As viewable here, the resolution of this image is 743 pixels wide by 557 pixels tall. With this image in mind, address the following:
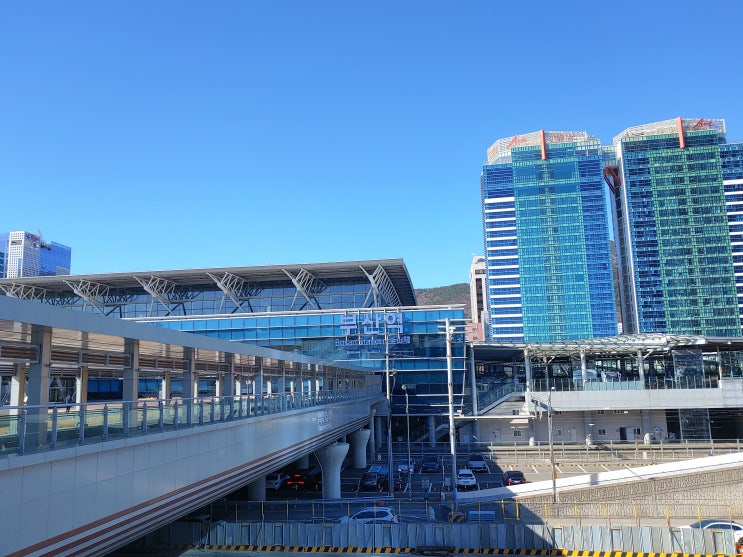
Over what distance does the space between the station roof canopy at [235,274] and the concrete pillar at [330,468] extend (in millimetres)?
26787

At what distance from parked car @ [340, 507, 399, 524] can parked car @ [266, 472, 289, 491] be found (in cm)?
1073

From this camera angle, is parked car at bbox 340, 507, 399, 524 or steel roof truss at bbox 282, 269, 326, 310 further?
steel roof truss at bbox 282, 269, 326, 310

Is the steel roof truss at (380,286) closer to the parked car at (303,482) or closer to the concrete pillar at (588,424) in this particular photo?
the concrete pillar at (588,424)

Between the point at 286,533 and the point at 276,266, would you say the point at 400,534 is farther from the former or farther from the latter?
the point at 276,266

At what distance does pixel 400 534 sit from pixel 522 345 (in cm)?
3258

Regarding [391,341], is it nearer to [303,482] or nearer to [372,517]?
[303,482]

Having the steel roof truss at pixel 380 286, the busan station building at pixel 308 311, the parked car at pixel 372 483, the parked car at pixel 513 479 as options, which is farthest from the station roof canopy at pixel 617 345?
the parked car at pixel 372 483

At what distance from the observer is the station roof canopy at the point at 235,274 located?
56.9 metres

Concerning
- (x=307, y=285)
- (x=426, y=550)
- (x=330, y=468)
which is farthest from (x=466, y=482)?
(x=307, y=285)

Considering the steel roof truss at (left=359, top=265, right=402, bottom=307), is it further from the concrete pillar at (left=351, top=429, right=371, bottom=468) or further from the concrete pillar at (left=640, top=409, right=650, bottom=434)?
the concrete pillar at (left=640, top=409, right=650, bottom=434)

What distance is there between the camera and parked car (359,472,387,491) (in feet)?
112

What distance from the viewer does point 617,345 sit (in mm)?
50125

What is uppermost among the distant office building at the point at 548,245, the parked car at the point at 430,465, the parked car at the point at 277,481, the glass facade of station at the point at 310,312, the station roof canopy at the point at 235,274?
the distant office building at the point at 548,245

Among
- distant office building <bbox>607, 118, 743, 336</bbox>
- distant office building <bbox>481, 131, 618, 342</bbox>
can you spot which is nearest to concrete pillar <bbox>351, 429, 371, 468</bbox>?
distant office building <bbox>481, 131, 618, 342</bbox>
